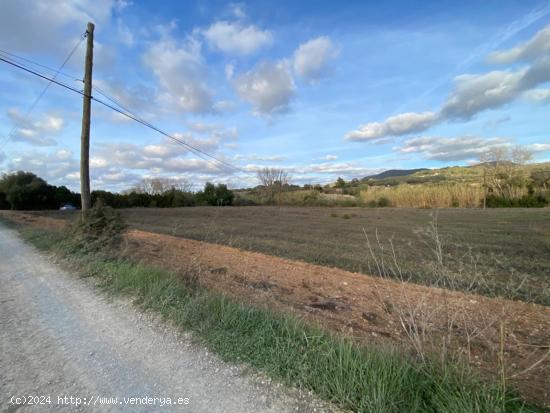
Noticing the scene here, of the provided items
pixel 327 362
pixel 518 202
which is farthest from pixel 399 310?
pixel 518 202

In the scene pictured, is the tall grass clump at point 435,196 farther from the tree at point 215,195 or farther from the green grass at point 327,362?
the green grass at point 327,362

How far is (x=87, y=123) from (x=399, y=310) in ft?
39.8

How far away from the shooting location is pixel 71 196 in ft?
142

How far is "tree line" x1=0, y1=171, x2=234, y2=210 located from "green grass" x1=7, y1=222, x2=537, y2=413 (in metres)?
32.3

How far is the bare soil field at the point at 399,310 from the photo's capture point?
340cm

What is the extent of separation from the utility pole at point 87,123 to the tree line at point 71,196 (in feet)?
75.4

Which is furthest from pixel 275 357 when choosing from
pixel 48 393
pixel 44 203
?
pixel 44 203

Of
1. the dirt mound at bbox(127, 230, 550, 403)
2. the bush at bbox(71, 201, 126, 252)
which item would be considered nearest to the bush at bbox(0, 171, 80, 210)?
the bush at bbox(71, 201, 126, 252)

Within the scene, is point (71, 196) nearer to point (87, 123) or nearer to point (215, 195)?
point (215, 195)

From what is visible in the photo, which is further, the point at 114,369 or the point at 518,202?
the point at 518,202

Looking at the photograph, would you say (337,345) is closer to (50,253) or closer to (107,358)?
(107,358)

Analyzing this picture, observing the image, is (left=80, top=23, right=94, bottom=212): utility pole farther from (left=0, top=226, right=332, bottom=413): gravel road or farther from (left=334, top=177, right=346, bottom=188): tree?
(left=334, top=177, right=346, bottom=188): tree

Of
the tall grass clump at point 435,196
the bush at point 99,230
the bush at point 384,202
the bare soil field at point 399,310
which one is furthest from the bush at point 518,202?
the bush at point 99,230

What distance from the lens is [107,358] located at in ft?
11.0
